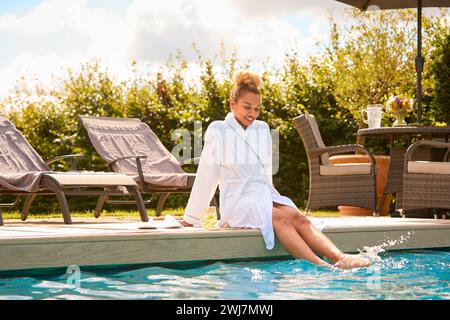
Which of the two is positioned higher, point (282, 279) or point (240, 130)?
point (240, 130)

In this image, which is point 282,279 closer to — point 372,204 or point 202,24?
point 372,204

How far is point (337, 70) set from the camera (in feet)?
38.1

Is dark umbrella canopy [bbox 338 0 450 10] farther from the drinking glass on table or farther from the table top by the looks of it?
the drinking glass on table

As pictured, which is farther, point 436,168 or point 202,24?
point 202,24

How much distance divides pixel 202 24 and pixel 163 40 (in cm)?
102

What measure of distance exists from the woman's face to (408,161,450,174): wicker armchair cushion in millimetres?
2276

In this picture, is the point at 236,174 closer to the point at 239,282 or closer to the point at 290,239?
the point at 290,239

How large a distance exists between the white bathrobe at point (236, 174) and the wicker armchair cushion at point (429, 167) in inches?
84.3

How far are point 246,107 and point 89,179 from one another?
72.7 inches

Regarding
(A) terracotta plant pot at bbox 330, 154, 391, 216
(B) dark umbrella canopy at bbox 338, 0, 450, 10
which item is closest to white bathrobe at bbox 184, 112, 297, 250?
(A) terracotta plant pot at bbox 330, 154, 391, 216

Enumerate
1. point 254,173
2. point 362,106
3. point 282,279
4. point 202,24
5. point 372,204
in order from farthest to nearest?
point 202,24 < point 362,106 < point 372,204 < point 254,173 < point 282,279

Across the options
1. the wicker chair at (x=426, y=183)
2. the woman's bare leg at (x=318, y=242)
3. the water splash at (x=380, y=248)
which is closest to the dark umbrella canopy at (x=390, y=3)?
the wicker chair at (x=426, y=183)

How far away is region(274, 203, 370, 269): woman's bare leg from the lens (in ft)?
14.6
